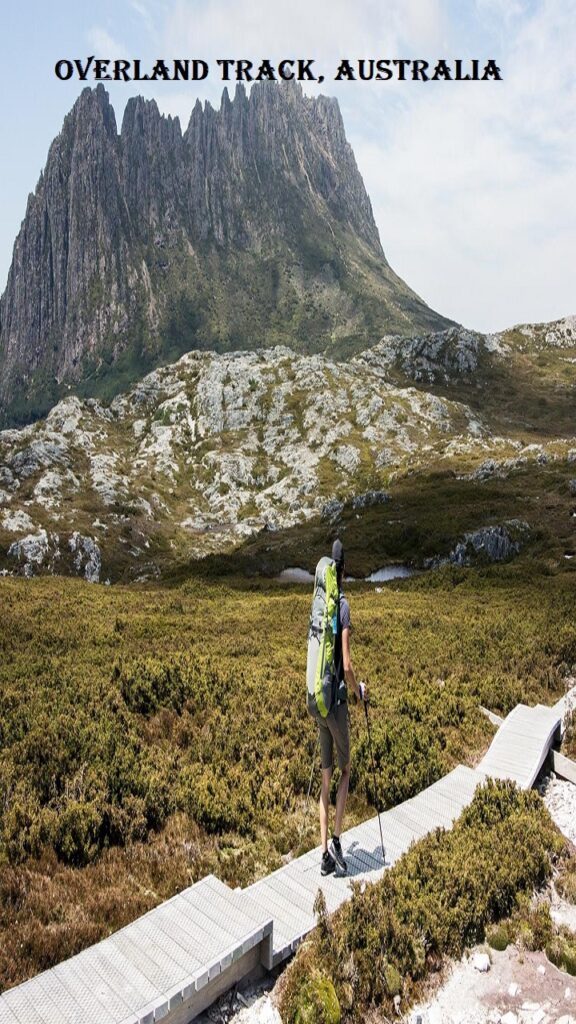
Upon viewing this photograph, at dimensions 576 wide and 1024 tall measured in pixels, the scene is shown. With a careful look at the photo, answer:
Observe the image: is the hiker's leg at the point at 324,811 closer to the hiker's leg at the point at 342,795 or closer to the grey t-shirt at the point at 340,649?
the hiker's leg at the point at 342,795

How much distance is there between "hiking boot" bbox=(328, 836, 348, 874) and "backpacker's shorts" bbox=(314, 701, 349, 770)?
36.6 inches

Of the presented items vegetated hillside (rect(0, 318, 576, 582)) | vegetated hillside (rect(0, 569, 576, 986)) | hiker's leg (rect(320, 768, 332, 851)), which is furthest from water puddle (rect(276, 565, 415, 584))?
hiker's leg (rect(320, 768, 332, 851))

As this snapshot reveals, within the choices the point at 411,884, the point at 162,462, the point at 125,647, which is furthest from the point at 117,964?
the point at 162,462

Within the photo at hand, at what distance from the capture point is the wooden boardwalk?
5.27m

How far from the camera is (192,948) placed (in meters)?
5.99

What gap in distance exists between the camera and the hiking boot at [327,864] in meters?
7.69

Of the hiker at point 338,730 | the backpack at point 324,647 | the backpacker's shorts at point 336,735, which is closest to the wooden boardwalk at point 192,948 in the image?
the hiker at point 338,730

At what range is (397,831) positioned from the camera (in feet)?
28.5

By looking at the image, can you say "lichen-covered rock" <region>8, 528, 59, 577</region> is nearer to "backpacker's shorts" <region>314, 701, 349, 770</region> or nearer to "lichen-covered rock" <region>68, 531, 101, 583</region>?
"lichen-covered rock" <region>68, 531, 101, 583</region>

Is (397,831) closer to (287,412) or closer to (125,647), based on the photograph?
(125,647)

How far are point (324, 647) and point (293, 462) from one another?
342 feet

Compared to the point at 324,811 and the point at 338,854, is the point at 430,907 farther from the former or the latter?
the point at 324,811

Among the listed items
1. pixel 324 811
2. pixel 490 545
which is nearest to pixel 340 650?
pixel 324 811

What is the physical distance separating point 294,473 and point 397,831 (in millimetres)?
99645
